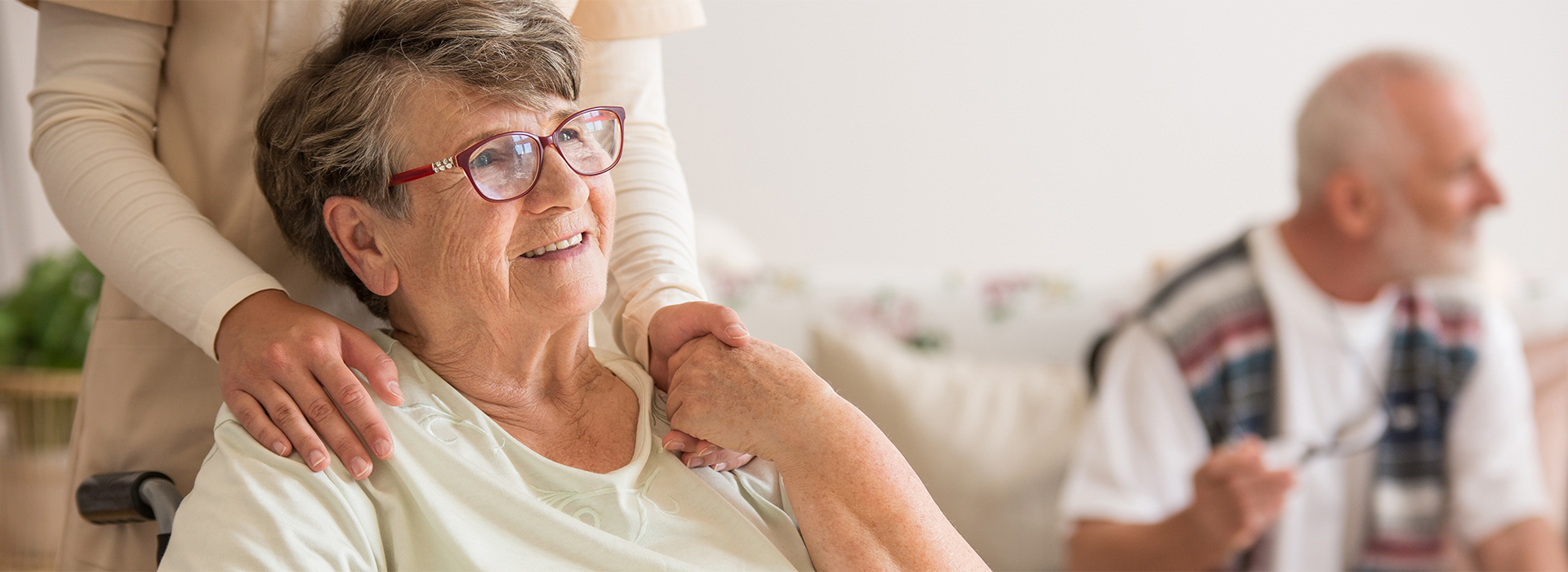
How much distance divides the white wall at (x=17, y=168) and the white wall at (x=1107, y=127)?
1.54 metres

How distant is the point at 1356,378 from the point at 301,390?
1587 mm

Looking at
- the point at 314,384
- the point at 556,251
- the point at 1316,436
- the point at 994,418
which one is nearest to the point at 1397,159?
the point at 1316,436

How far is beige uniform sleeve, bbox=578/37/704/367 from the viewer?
77cm

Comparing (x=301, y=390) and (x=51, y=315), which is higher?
(x=301, y=390)

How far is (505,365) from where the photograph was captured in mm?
721

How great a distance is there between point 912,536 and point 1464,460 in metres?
1.42

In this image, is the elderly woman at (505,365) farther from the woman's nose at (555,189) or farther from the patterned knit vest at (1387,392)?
the patterned knit vest at (1387,392)

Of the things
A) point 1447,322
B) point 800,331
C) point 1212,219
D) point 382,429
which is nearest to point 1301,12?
point 1212,219

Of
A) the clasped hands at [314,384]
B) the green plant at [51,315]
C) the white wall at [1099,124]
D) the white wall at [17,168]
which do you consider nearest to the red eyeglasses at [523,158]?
the clasped hands at [314,384]

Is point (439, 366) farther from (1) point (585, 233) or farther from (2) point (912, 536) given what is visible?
(2) point (912, 536)

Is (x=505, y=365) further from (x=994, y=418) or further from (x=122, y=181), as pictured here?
(x=994, y=418)

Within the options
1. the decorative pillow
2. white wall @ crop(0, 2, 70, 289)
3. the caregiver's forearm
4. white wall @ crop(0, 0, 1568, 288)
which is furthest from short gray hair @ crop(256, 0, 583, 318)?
white wall @ crop(0, 2, 70, 289)

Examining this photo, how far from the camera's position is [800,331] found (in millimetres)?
1807

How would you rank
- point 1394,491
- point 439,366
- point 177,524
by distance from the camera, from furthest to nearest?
point 1394,491, point 439,366, point 177,524
